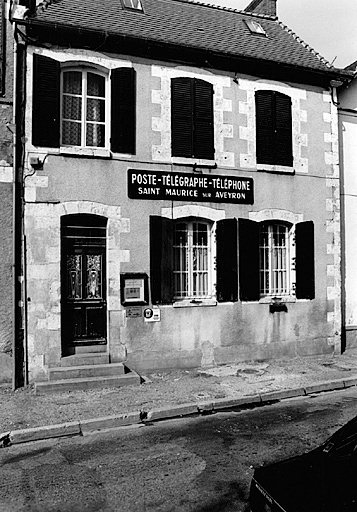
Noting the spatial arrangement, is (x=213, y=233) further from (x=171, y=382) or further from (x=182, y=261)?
(x=171, y=382)

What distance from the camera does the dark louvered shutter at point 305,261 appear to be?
1143 cm

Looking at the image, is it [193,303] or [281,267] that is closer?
[193,303]

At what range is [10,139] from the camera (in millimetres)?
9156

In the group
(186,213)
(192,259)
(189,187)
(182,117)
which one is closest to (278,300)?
(192,259)

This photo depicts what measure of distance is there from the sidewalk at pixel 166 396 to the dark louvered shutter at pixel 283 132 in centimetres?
500

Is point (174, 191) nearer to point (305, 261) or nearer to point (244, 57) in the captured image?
point (244, 57)

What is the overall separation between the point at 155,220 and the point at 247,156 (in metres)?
2.88

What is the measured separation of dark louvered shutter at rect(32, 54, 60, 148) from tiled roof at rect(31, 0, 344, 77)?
842mm

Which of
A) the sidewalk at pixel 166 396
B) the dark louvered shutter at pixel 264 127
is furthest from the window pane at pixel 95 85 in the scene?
the sidewalk at pixel 166 396

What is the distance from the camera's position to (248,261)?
10.9 meters

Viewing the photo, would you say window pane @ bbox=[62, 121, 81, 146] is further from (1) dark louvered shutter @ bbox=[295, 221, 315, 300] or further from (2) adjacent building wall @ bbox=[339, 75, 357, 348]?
(2) adjacent building wall @ bbox=[339, 75, 357, 348]

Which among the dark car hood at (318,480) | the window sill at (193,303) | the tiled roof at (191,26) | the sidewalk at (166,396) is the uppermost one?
the tiled roof at (191,26)

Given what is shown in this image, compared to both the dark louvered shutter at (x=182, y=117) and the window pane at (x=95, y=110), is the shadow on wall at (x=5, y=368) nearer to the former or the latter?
the window pane at (x=95, y=110)

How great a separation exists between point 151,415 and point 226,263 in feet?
14.4
